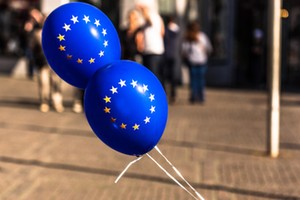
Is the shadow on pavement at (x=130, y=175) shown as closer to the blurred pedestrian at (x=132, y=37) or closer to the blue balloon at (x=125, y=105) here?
the blue balloon at (x=125, y=105)

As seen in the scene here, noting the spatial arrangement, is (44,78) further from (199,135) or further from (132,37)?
(199,135)

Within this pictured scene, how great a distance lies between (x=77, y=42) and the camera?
527 centimetres

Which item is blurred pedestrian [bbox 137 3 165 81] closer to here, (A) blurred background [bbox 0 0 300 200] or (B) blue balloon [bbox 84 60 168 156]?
(A) blurred background [bbox 0 0 300 200]

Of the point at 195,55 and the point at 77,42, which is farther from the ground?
the point at 77,42

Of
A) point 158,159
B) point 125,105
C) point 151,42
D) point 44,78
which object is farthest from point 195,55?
point 125,105

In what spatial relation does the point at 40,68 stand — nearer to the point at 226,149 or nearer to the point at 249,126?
the point at 249,126

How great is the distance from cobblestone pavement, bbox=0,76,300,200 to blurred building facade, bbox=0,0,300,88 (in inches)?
234

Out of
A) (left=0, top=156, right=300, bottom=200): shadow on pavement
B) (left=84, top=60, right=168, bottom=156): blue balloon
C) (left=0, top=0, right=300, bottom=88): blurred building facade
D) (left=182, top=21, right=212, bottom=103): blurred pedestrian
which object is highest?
(left=84, top=60, right=168, bottom=156): blue balloon

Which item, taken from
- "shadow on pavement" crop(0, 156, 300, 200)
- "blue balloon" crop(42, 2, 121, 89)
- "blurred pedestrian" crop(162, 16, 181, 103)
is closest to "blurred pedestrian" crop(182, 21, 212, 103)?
"blurred pedestrian" crop(162, 16, 181, 103)

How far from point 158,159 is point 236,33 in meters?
12.7

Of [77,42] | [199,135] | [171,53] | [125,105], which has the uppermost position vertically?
[77,42]

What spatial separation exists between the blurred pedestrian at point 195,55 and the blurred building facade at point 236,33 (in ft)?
14.4

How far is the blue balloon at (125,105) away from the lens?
197 inches

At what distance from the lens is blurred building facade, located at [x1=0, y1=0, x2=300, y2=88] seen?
1973 cm
